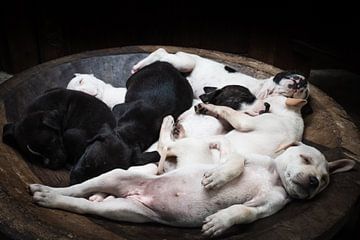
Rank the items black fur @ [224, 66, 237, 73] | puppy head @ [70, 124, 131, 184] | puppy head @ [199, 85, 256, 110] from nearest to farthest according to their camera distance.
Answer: puppy head @ [70, 124, 131, 184], puppy head @ [199, 85, 256, 110], black fur @ [224, 66, 237, 73]

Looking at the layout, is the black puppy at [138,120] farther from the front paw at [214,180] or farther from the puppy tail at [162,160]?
the front paw at [214,180]

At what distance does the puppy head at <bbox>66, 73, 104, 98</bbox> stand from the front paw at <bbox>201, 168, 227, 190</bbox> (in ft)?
3.20

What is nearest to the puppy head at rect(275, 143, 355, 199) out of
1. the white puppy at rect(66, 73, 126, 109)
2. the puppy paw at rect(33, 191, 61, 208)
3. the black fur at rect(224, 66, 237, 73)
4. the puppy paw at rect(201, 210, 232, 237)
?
the puppy paw at rect(201, 210, 232, 237)

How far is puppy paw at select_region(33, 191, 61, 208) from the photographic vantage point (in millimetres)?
1303

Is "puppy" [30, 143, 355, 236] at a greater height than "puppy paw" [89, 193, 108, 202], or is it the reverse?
"puppy" [30, 143, 355, 236]

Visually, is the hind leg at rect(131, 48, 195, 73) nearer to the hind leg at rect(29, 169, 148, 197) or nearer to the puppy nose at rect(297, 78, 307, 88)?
the puppy nose at rect(297, 78, 307, 88)

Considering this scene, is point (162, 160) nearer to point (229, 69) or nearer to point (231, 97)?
point (231, 97)

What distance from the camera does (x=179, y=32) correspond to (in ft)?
12.0

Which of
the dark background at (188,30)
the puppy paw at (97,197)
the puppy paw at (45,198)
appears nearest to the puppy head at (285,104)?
the puppy paw at (97,197)

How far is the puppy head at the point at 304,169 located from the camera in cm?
134

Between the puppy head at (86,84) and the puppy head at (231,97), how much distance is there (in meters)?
0.56

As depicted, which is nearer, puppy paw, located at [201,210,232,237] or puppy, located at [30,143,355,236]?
puppy paw, located at [201,210,232,237]

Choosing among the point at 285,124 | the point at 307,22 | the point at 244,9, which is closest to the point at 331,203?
the point at 285,124

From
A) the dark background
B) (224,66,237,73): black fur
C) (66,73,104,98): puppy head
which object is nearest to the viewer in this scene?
(66,73,104,98): puppy head
